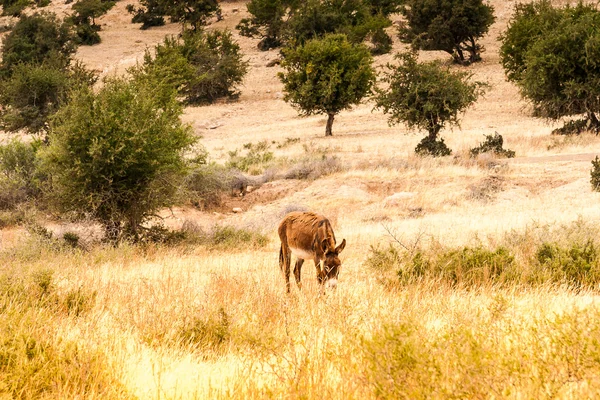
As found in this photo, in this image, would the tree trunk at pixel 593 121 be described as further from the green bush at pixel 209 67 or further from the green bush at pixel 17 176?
the green bush at pixel 209 67

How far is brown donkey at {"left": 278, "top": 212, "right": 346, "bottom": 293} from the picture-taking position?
8.16 metres

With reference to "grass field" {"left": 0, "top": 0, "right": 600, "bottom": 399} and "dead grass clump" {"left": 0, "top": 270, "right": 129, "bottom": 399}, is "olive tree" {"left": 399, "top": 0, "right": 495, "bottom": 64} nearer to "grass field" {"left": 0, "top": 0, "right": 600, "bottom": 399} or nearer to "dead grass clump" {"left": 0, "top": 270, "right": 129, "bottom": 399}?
"grass field" {"left": 0, "top": 0, "right": 600, "bottom": 399}

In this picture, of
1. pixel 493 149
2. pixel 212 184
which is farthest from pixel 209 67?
pixel 493 149

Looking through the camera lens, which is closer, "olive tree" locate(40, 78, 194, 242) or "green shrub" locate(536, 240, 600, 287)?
"green shrub" locate(536, 240, 600, 287)

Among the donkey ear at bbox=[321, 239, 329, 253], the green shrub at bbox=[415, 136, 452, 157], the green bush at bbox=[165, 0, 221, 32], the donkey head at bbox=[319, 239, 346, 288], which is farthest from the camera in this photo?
the green bush at bbox=[165, 0, 221, 32]

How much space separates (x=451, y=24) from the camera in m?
57.1

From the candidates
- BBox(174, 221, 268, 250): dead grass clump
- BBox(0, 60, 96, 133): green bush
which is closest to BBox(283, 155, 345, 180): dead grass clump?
BBox(174, 221, 268, 250): dead grass clump

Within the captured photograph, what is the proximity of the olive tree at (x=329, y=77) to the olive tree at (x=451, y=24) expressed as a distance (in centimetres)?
1840

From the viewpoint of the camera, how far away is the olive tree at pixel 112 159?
642 inches

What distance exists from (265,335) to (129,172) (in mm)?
12342

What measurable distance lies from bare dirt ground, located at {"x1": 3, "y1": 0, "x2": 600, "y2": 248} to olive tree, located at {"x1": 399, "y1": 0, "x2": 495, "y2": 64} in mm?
11367

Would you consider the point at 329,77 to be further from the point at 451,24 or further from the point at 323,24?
the point at 323,24

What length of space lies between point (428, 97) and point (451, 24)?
30.4m

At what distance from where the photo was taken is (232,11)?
284 feet
